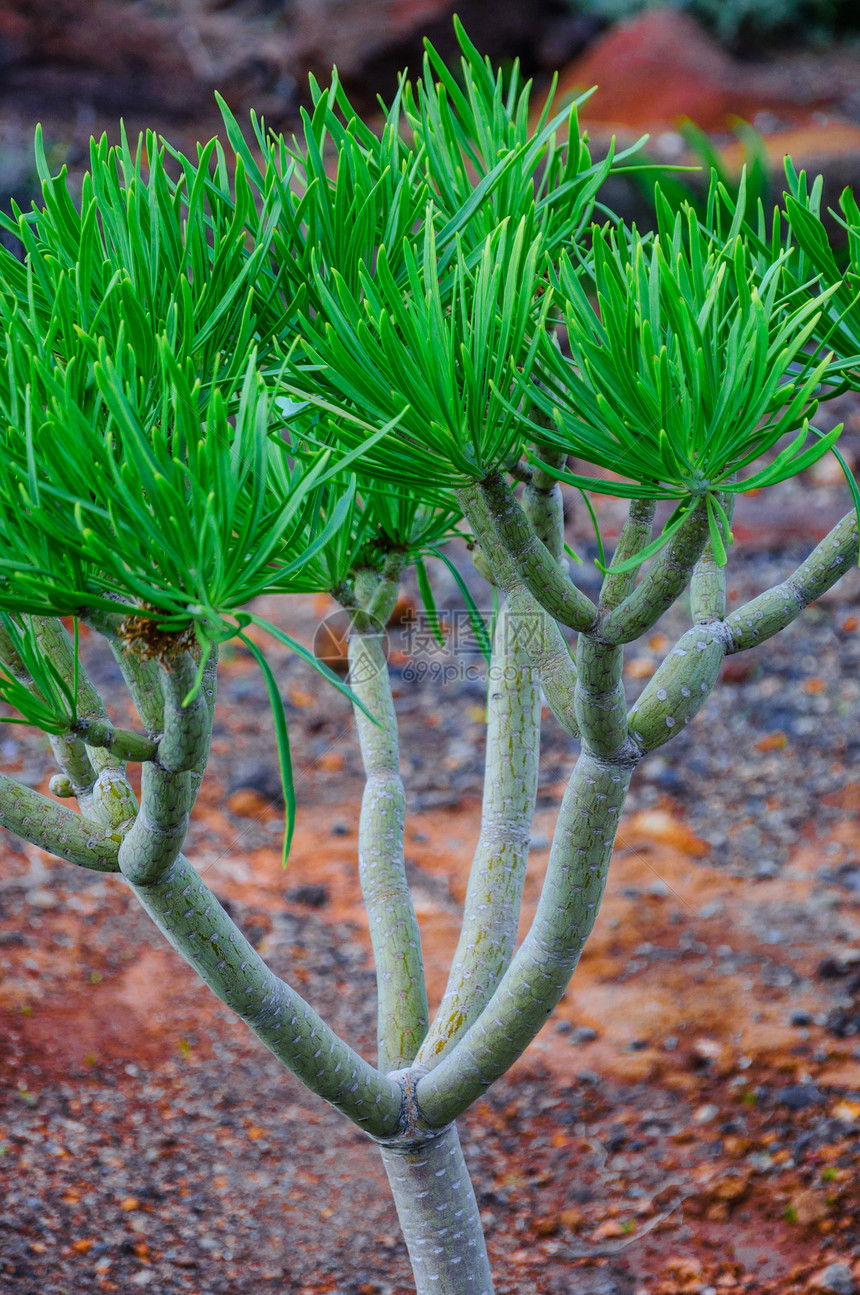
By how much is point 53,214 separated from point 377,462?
0.76ft

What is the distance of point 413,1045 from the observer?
836 millimetres

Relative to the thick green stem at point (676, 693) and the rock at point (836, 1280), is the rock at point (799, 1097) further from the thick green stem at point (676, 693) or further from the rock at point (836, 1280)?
the thick green stem at point (676, 693)

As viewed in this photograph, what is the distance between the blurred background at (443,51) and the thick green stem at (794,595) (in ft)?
13.2

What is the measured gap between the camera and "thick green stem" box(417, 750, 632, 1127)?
66cm

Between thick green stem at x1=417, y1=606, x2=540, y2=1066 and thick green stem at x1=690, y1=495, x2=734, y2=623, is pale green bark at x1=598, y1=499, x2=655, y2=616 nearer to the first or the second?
thick green stem at x1=690, y1=495, x2=734, y2=623

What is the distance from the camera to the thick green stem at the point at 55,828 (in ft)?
2.02

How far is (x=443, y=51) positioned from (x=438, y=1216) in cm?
496

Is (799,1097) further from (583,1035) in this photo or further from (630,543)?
(630,543)

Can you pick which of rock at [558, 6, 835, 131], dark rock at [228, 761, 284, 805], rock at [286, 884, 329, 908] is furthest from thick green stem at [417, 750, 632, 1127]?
rock at [558, 6, 835, 131]

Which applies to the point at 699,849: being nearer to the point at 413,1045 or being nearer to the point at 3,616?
the point at 413,1045

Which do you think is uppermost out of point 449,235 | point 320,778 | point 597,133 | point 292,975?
point 597,133

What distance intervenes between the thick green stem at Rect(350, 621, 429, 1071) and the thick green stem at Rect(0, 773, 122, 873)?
260 mm

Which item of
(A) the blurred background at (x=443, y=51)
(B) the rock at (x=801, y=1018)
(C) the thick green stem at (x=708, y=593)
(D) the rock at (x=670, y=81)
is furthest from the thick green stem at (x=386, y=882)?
(D) the rock at (x=670, y=81)

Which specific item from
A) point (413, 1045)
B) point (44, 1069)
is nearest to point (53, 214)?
point (413, 1045)
